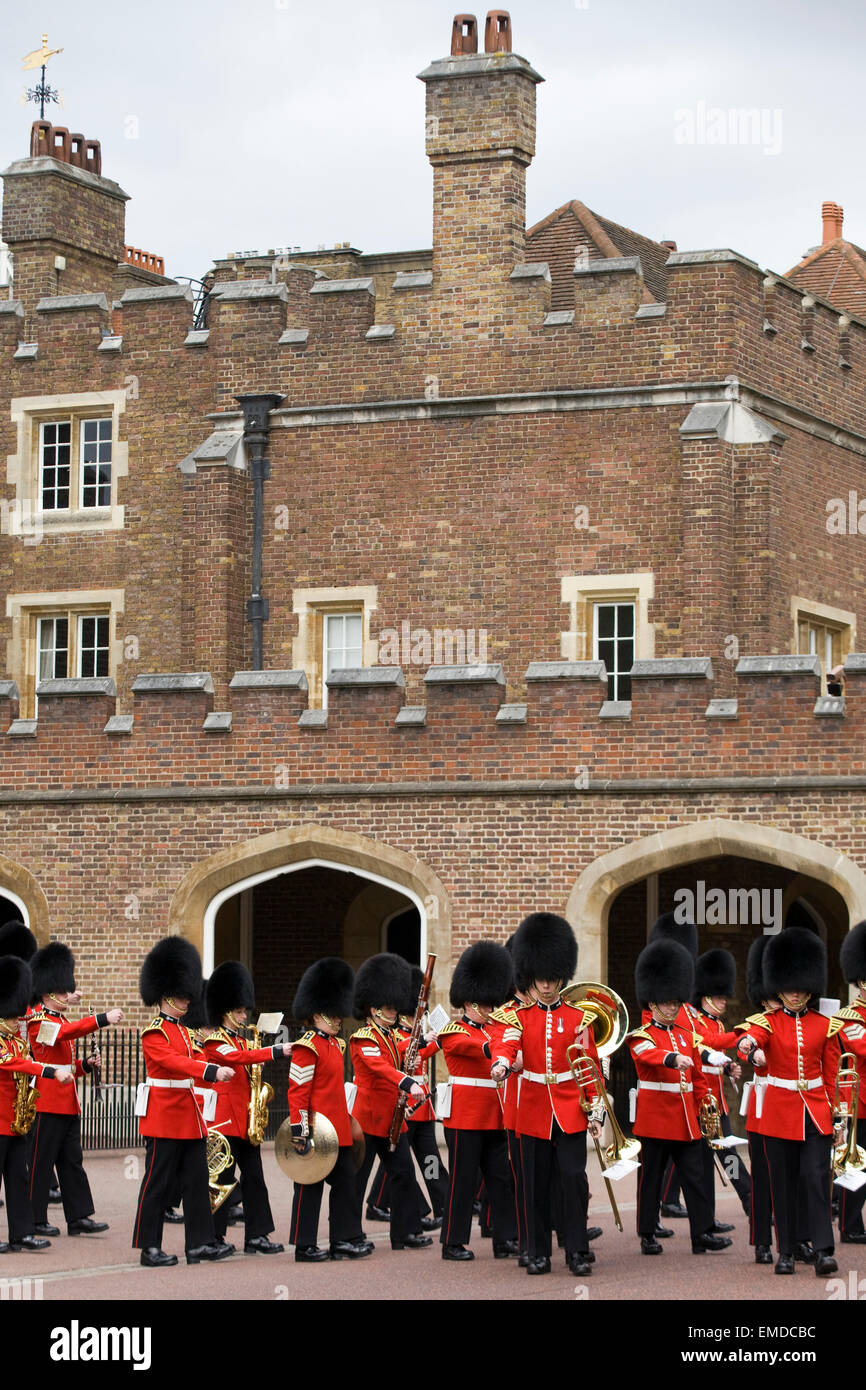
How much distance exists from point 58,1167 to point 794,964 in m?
4.75

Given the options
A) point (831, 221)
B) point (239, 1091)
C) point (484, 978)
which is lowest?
point (239, 1091)

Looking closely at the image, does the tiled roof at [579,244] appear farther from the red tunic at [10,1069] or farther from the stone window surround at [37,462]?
the red tunic at [10,1069]

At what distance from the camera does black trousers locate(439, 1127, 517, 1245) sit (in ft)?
41.9

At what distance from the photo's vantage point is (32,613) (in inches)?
981

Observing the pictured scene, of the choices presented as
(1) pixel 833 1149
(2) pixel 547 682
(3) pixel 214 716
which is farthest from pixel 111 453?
(1) pixel 833 1149

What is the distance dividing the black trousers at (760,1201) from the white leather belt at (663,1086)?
66 centimetres

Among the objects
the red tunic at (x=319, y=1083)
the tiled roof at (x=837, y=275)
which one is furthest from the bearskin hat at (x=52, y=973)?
the tiled roof at (x=837, y=275)

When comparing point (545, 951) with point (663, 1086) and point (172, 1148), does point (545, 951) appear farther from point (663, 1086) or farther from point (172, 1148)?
point (172, 1148)

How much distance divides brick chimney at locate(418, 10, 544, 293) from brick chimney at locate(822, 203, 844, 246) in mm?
11811

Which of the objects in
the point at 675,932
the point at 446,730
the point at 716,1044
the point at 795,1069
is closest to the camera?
the point at 795,1069

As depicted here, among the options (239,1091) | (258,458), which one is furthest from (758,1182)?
(258,458)

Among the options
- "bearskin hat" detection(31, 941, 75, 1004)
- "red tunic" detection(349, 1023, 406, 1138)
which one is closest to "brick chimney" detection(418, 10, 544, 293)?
"bearskin hat" detection(31, 941, 75, 1004)

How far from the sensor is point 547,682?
1886 cm

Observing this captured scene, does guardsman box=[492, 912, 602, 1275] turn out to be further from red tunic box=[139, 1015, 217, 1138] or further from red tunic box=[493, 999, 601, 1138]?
red tunic box=[139, 1015, 217, 1138]
